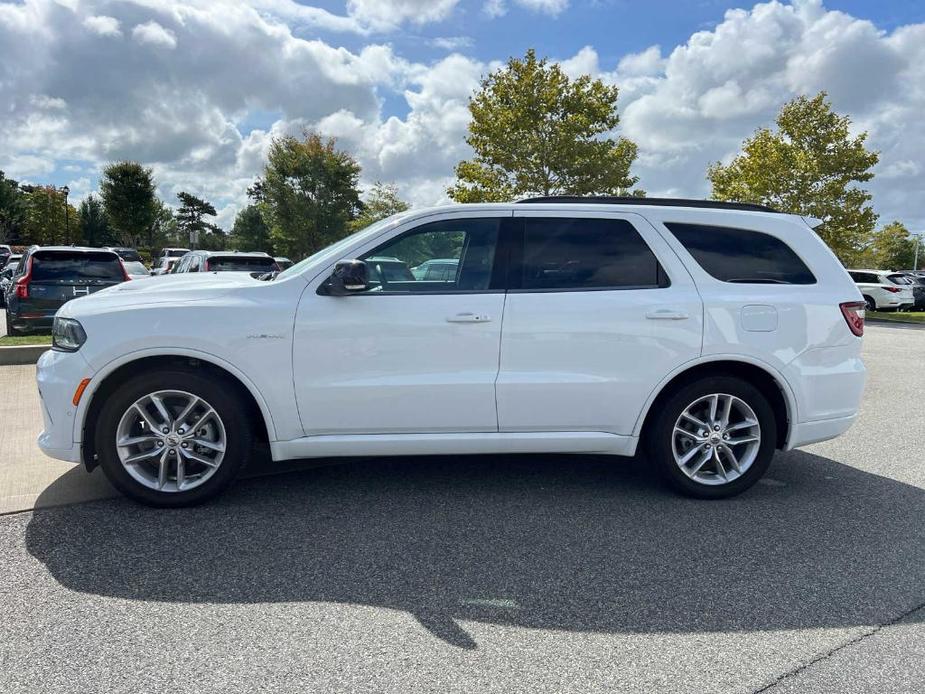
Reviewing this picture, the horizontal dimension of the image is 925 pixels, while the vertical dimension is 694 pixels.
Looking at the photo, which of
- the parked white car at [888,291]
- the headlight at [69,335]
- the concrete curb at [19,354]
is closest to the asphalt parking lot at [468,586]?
the headlight at [69,335]

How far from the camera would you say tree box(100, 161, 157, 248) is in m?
51.0

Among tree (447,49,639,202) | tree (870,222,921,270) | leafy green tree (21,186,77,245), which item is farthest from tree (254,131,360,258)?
tree (870,222,921,270)

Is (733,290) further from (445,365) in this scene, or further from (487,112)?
(487,112)

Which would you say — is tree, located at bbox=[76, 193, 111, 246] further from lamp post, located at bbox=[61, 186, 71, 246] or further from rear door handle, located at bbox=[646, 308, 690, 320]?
rear door handle, located at bbox=[646, 308, 690, 320]

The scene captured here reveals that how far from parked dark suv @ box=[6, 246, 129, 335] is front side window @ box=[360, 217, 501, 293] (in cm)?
747

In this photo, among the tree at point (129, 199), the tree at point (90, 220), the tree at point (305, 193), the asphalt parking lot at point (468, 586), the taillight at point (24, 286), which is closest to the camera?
the asphalt parking lot at point (468, 586)

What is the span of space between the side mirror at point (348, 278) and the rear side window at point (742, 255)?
6.52 feet

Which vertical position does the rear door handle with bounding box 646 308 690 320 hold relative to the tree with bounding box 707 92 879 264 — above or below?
below

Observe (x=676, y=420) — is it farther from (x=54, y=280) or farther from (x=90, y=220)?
(x=90, y=220)

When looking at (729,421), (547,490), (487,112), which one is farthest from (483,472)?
(487,112)

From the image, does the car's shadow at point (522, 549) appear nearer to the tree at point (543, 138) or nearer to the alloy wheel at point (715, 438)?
the alloy wheel at point (715, 438)

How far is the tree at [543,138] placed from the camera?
880 inches

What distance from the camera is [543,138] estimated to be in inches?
894

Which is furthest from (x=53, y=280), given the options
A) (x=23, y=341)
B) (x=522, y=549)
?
(x=522, y=549)
